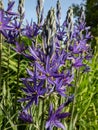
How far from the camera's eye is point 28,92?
2770 millimetres

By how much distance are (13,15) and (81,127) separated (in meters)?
2.22

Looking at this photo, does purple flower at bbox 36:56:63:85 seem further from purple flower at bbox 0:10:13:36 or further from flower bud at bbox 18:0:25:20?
flower bud at bbox 18:0:25:20

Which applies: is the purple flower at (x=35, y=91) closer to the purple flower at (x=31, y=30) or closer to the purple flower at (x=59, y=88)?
the purple flower at (x=59, y=88)

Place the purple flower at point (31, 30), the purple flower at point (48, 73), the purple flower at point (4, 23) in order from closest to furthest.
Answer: the purple flower at point (48, 73) → the purple flower at point (4, 23) → the purple flower at point (31, 30)

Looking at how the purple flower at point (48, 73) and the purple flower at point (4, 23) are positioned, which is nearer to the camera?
the purple flower at point (48, 73)

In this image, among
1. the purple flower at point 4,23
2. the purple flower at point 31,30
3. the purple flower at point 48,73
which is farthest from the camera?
the purple flower at point 31,30

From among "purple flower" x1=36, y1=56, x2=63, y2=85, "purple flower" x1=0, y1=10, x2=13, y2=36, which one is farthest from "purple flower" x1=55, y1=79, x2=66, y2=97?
"purple flower" x1=0, y1=10, x2=13, y2=36

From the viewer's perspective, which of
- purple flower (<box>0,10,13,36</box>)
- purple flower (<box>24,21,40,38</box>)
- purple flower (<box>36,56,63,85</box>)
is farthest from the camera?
purple flower (<box>24,21,40,38</box>)

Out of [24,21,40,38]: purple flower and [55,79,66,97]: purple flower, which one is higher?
[24,21,40,38]: purple flower

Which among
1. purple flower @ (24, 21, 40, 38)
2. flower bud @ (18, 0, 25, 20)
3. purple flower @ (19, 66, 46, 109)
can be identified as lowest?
purple flower @ (19, 66, 46, 109)

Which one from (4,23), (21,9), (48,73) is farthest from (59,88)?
(21,9)

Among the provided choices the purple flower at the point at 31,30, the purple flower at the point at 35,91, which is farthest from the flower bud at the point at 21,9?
the purple flower at the point at 35,91

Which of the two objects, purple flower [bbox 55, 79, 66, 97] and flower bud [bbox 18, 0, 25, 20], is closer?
purple flower [bbox 55, 79, 66, 97]

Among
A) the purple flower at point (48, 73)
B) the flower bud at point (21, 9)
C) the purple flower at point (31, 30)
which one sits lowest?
the purple flower at point (48, 73)
